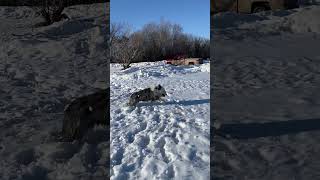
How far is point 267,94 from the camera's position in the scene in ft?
5.05

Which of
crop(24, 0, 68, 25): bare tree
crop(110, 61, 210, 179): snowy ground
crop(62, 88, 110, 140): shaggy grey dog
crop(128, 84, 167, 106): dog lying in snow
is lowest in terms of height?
crop(110, 61, 210, 179): snowy ground

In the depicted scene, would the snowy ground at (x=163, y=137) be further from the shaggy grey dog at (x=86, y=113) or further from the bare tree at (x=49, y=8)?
the bare tree at (x=49, y=8)

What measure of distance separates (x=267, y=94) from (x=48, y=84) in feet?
3.00

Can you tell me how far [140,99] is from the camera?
402cm

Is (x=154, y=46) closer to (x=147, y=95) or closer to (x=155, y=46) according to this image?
(x=155, y=46)

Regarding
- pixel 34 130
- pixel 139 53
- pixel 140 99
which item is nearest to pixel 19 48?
pixel 34 130

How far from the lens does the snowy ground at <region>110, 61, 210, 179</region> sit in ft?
6.92

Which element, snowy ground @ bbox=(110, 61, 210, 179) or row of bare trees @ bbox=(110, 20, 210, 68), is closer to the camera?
snowy ground @ bbox=(110, 61, 210, 179)

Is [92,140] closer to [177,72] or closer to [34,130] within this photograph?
[34,130]

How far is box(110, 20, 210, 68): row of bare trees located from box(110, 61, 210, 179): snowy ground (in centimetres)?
237

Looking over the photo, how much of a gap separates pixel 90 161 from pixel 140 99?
2.52 m

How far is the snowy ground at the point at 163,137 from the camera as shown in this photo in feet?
6.92

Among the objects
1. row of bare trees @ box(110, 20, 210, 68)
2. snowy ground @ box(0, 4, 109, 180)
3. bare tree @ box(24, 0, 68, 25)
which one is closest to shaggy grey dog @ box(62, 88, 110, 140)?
snowy ground @ box(0, 4, 109, 180)

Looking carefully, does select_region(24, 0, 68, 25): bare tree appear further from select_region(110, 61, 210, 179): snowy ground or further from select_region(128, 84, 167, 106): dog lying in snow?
select_region(128, 84, 167, 106): dog lying in snow
